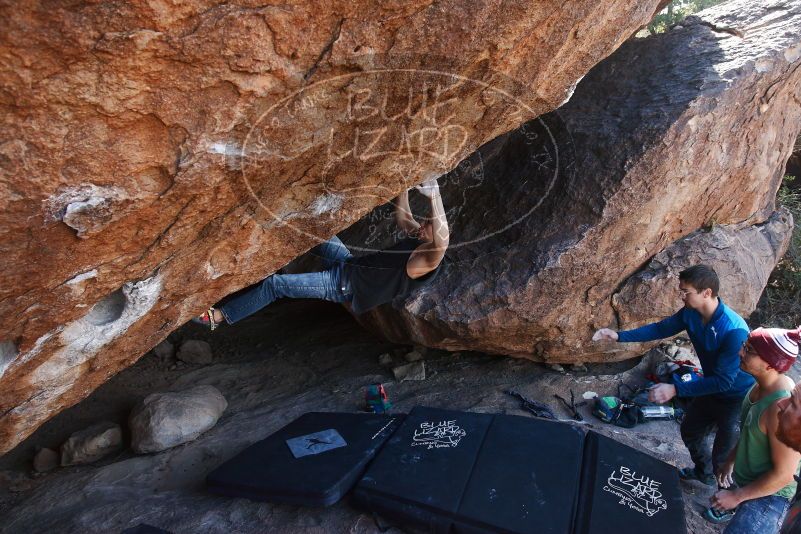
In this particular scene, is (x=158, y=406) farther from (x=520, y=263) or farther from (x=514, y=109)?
(x=514, y=109)

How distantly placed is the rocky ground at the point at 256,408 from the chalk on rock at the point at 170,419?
7 centimetres

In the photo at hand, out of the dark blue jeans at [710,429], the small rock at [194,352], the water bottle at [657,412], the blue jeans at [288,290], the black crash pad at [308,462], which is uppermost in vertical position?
the blue jeans at [288,290]

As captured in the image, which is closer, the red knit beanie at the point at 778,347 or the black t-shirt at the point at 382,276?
the red knit beanie at the point at 778,347

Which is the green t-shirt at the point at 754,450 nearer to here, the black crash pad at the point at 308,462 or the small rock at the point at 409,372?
the black crash pad at the point at 308,462

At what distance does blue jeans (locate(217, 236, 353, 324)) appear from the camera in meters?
3.42

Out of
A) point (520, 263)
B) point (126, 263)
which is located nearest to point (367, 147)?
point (126, 263)

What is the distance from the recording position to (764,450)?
2113mm

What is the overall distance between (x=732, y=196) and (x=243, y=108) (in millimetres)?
3660

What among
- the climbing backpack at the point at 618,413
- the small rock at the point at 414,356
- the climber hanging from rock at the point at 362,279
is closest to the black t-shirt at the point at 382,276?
the climber hanging from rock at the point at 362,279

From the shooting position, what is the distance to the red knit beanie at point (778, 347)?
2.09 m

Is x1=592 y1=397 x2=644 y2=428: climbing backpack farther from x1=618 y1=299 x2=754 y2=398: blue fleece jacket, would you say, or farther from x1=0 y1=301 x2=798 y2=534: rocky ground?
x1=618 y1=299 x2=754 y2=398: blue fleece jacket

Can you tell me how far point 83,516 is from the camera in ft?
8.50

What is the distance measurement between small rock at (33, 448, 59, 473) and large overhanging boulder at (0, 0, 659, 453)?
2.98 feet

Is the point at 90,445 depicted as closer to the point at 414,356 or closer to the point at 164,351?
the point at 164,351
